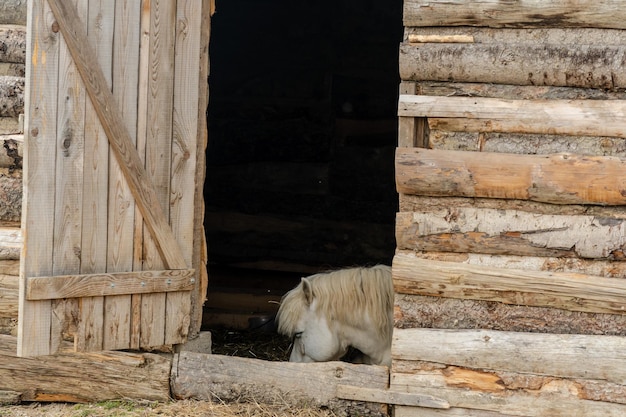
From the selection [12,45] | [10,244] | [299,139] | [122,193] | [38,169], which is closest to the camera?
[38,169]

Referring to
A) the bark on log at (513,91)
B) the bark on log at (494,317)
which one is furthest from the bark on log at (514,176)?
the bark on log at (494,317)

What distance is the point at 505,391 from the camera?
496cm

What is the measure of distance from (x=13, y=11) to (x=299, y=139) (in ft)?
13.7

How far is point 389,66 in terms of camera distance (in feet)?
32.1

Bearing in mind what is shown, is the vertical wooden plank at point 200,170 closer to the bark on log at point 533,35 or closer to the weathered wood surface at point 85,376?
the weathered wood surface at point 85,376

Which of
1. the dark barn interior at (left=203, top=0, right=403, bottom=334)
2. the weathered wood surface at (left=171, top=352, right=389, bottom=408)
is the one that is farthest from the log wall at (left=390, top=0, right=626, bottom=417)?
the dark barn interior at (left=203, top=0, right=403, bottom=334)

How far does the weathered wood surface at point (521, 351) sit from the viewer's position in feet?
15.7

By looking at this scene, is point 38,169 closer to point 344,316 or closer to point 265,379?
→ point 265,379

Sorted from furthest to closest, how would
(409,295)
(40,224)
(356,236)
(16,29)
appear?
(356,236)
(16,29)
(409,295)
(40,224)

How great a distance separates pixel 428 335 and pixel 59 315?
7.35 feet

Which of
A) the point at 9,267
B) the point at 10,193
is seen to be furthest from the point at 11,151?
the point at 9,267

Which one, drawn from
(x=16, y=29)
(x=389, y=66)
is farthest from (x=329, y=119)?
(x=16, y=29)

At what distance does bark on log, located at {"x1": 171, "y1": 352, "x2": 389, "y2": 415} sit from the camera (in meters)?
5.38

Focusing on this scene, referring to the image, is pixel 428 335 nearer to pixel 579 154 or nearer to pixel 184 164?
pixel 579 154
